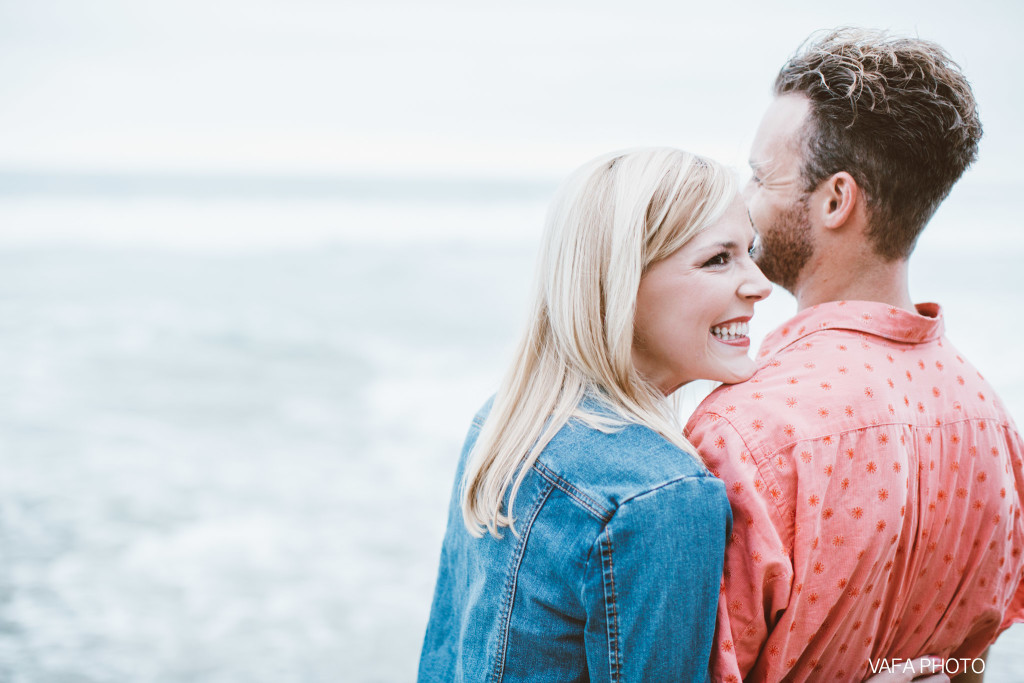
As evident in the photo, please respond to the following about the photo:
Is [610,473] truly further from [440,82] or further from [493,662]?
[440,82]

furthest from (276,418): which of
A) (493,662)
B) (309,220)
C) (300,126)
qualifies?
(300,126)

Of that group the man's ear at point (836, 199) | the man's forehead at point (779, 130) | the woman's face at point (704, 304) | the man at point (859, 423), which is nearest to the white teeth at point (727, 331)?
the woman's face at point (704, 304)

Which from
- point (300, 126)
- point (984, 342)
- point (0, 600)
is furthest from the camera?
point (300, 126)

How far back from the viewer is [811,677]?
1.66 meters

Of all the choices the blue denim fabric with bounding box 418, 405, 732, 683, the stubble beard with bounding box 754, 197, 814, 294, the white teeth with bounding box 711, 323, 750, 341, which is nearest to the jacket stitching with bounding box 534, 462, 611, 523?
the blue denim fabric with bounding box 418, 405, 732, 683

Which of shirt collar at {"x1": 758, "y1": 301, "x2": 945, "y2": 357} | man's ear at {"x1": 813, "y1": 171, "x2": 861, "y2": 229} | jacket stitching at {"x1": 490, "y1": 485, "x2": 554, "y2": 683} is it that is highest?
man's ear at {"x1": 813, "y1": 171, "x2": 861, "y2": 229}

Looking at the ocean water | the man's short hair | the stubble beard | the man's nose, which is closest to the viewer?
the man's nose

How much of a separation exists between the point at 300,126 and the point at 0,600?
128 ft

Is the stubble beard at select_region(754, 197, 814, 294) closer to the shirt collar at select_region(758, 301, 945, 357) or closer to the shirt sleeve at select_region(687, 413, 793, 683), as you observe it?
the shirt collar at select_region(758, 301, 945, 357)

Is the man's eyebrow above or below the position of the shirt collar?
above

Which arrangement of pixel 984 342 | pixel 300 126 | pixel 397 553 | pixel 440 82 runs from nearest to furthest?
pixel 397 553
pixel 984 342
pixel 440 82
pixel 300 126

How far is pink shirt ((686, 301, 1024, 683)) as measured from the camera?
152cm

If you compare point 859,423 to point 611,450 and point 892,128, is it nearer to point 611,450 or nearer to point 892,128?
point 611,450

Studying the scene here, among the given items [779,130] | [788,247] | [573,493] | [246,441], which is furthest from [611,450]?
[246,441]
